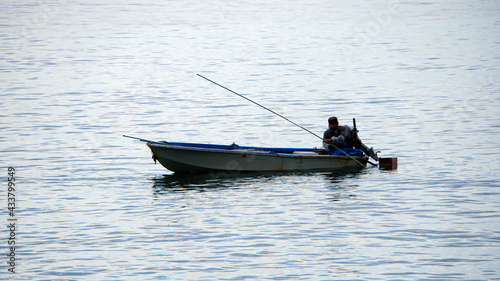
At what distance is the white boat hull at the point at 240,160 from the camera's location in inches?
904

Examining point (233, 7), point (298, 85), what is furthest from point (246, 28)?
point (298, 85)

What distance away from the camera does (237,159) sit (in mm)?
23188

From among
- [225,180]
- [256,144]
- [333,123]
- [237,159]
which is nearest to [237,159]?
[237,159]

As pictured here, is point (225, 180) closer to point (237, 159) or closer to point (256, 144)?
point (237, 159)

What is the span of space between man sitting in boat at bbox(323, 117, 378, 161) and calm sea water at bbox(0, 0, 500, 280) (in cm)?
65

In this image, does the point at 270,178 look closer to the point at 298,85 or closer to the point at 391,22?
the point at 298,85

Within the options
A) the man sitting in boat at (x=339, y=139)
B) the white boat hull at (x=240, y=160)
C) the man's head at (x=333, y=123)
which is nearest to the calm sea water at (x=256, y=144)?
the white boat hull at (x=240, y=160)

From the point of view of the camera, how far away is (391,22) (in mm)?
86375

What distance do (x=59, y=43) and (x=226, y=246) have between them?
2614 inches

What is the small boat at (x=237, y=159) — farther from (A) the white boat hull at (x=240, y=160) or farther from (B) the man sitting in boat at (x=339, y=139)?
(B) the man sitting in boat at (x=339, y=139)

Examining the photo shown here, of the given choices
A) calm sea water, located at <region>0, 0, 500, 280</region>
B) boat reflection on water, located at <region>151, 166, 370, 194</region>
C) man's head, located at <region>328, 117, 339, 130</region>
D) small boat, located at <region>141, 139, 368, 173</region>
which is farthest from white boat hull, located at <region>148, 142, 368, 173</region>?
man's head, located at <region>328, 117, 339, 130</region>

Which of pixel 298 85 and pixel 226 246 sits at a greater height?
pixel 298 85

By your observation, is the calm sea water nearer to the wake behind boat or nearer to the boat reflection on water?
the boat reflection on water

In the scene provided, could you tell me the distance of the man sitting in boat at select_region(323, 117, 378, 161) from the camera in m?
23.5
